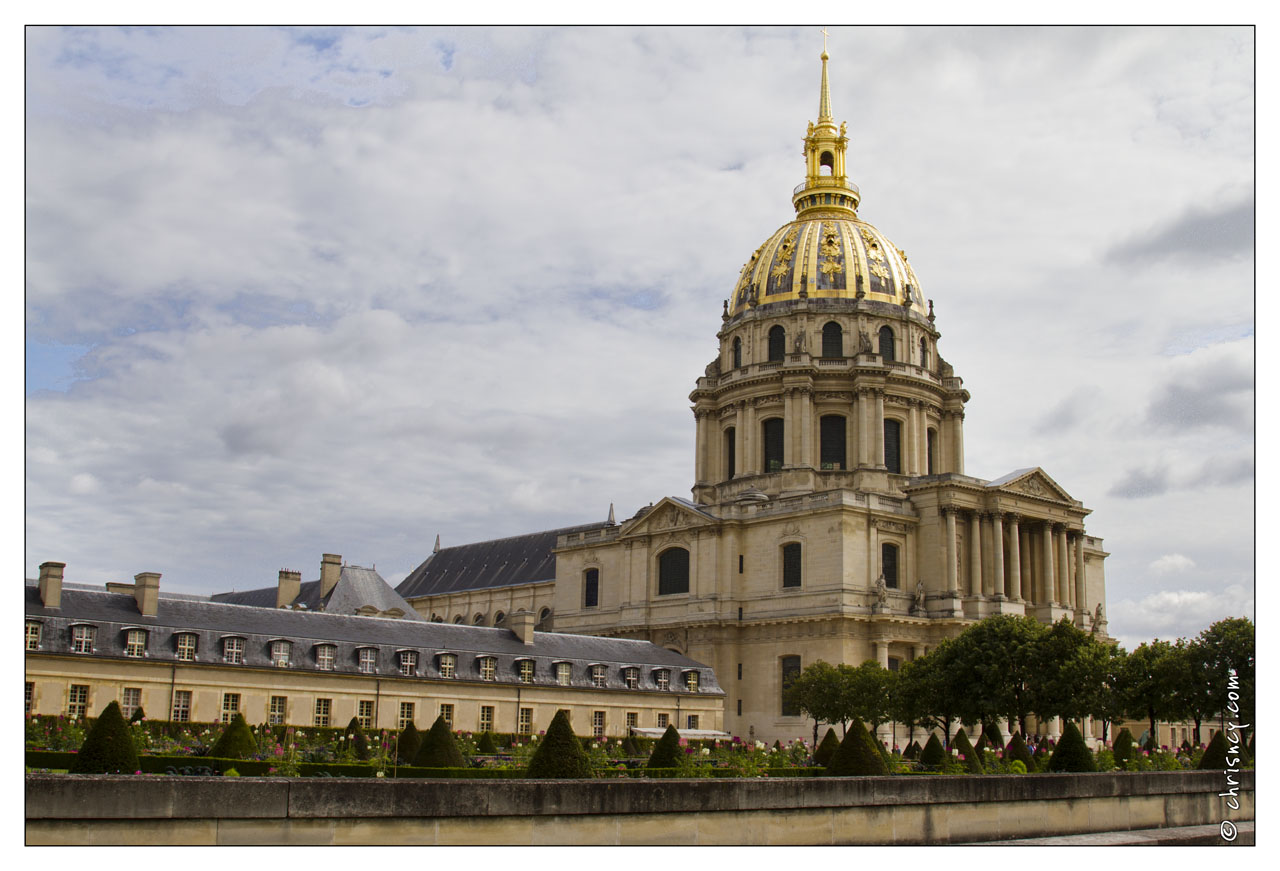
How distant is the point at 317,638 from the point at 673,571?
2788 cm

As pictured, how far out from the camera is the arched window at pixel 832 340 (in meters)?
76.2

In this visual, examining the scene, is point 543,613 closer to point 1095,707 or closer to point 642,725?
point 642,725

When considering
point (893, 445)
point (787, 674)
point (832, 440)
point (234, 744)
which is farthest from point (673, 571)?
point (234, 744)

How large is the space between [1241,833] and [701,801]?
1099 cm

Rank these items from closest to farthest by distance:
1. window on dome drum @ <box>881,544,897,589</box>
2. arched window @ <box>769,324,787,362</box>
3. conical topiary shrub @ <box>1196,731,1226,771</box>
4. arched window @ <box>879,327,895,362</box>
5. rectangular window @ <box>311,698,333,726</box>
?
conical topiary shrub @ <box>1196,731,1226,771</box>
rectangular window @ <box>311,698,333,726</box>
window on dome drum @ <box>881,544,897,589</box>
arched window @ <box>879,327,895,362</box>
arched window @ <box>769,324,787,362</box>

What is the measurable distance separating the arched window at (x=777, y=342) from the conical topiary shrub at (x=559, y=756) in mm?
54821

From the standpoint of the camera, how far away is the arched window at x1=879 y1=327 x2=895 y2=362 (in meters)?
76.8

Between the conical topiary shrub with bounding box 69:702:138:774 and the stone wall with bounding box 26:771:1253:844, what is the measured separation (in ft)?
17.1

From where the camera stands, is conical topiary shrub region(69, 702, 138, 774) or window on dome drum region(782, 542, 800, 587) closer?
conical topiary shrub region(69, 702, 138, 774)

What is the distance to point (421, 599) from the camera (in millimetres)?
102062

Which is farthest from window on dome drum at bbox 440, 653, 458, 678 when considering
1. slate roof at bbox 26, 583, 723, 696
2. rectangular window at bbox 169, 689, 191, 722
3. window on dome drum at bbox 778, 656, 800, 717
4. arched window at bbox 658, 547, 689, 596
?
arched window at bbox 658, 547, 689, 596

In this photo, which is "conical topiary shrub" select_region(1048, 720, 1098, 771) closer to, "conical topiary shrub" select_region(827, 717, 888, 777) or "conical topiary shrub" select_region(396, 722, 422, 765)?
"conical topiary shrub" select_region(827, 717, 888, 777)

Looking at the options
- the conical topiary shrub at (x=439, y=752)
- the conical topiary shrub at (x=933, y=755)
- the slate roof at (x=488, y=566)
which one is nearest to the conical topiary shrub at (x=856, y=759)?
the conical topiary shrub at (x=933, y=755)

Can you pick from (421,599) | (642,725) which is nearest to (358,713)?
(642,725)
